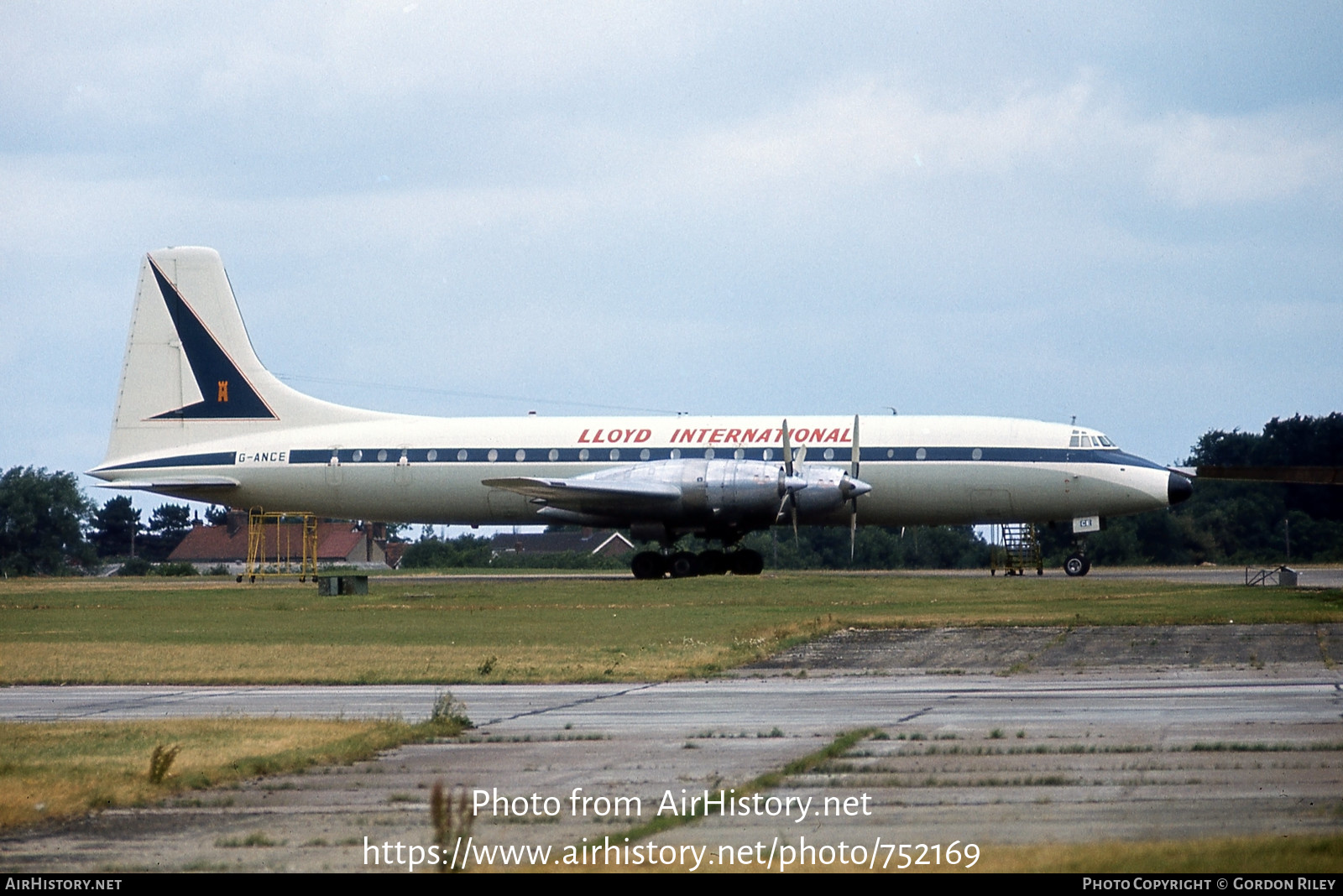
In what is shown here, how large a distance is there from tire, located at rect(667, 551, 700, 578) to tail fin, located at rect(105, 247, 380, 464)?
13.1 m

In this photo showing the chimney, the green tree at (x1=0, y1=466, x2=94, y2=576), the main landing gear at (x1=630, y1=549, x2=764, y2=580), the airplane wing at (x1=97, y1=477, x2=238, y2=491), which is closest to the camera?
the main landing gear at (x1=630, y1=549, x2=764, y2=580)

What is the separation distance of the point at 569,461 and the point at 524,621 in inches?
682

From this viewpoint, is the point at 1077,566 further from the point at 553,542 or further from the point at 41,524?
the point at 553,542

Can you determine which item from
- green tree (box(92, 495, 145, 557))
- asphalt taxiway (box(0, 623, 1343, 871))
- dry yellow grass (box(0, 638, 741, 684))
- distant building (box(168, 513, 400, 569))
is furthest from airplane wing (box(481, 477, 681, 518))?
green tree (box(92, 495, 145, 557))

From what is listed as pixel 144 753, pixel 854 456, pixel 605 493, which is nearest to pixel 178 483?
pixel 605 493

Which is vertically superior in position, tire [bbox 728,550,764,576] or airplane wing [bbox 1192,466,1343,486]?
airplane wing [bbox 1192,466,1343,486]

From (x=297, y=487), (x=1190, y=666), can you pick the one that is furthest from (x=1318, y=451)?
(x=1190, y=666)

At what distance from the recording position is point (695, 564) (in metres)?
46.8

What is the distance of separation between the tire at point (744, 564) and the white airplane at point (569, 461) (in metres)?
0.05

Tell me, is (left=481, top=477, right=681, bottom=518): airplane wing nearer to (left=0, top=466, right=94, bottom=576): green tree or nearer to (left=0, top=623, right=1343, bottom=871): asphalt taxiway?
(left=0, top=623, right=1343, bottom=871): asphalt taxiway

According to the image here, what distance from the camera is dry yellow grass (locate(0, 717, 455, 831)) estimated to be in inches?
465

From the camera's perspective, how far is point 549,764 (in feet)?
42.9

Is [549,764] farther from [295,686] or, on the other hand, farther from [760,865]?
[295,686]
